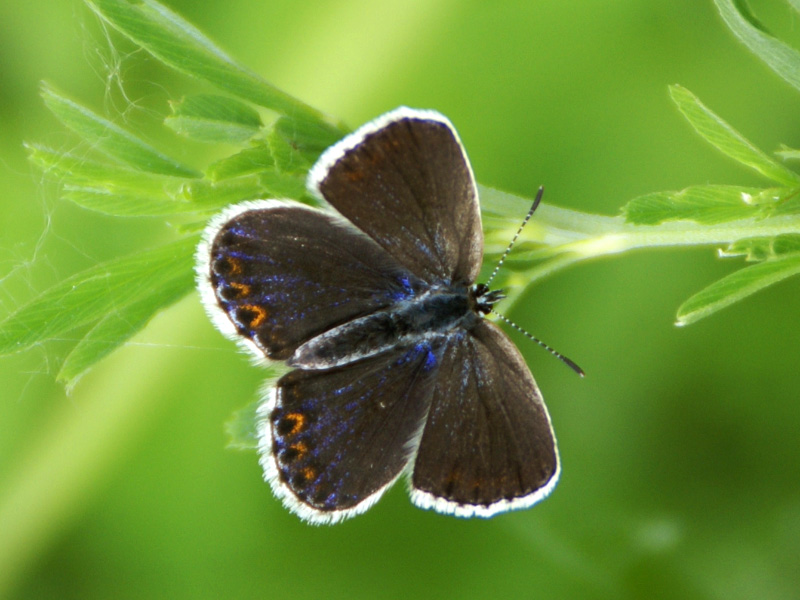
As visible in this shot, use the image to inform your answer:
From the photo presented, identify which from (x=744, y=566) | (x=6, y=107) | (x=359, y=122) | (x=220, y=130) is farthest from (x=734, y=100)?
(x=6, y=107)

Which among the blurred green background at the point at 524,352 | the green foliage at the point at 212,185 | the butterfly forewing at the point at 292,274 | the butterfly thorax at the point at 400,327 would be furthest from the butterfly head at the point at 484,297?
the blurred green background at the point at 524,352

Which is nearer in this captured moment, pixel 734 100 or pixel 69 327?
pixel 69 327

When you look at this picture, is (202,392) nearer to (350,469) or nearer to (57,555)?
(57,555)

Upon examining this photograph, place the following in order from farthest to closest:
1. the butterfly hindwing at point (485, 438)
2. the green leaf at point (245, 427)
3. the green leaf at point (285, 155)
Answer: the green leaf at point (245, 427)
the butterfly hindwing at point (485, 438)
the green leaf at point (285, 155)

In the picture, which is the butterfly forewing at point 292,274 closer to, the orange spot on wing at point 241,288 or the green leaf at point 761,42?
the orange spot on wing at point 241,288

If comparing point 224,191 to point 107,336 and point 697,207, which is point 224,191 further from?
point 697,207

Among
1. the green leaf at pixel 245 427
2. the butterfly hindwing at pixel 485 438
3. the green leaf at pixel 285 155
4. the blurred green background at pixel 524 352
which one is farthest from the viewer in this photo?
the blurred green background at pixel 524 352
